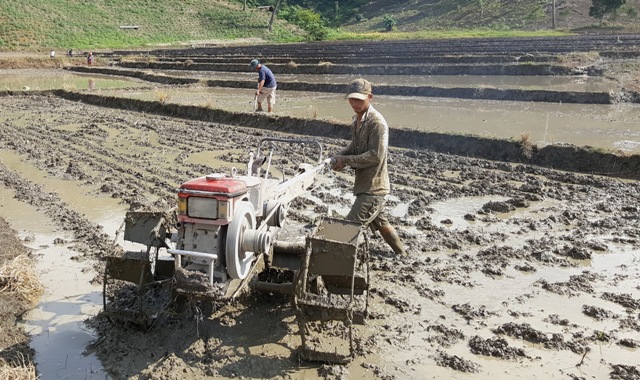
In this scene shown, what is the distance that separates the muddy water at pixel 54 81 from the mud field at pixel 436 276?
569 inches

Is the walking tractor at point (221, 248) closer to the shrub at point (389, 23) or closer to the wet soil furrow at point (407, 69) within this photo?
the wet soil furrow at point (407, 69)

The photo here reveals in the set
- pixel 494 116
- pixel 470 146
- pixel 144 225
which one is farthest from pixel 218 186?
pixel 494 116

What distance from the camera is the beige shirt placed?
5.04 meters

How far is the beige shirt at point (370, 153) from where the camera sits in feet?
16.5

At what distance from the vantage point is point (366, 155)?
16.6ft

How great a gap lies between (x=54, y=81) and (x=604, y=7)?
1684 inches

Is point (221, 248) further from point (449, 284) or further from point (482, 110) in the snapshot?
point (482, 110)

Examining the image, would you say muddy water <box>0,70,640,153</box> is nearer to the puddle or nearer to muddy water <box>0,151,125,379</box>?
muddy water <box>0,151,125,379</box>

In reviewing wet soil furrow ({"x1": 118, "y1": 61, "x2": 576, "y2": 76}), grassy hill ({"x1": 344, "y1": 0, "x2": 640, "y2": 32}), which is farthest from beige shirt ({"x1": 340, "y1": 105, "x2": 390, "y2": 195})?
grassy hill ({"x1": 344, "y1": 0, "x2": 640, "y2": 32})

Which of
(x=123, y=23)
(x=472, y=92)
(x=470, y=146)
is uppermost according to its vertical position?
(x=123, y=23)

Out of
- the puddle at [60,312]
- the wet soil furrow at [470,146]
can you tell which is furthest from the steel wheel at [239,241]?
the wet soil furrow at [470,146]

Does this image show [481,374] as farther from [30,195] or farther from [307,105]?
[307,105]

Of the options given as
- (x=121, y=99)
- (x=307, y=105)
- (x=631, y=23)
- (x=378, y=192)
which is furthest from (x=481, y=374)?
(x=631, y=23)

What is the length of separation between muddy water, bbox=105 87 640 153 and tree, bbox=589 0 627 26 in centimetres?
3419
